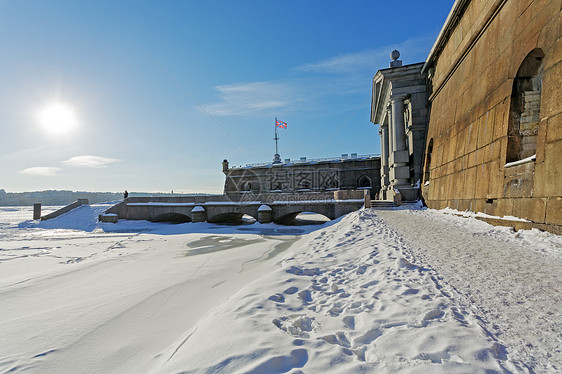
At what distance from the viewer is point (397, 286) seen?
12.9ft

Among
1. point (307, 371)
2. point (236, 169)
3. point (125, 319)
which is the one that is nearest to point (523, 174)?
point (307, 371)

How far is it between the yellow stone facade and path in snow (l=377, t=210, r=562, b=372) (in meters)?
1.21

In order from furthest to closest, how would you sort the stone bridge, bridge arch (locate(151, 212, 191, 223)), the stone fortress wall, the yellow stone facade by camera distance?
the stone fortress wall, bridge arch (locate(151, 212, 191, 223)), the stone bridge, the yellow stone facade

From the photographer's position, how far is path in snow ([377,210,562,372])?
228 centimetres

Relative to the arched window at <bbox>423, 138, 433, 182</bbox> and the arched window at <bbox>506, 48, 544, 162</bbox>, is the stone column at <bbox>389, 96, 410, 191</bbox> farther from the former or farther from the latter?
the arched window at <bbox>506, 48, 544, 162</bbox>

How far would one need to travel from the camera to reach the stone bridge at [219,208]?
20.8 m

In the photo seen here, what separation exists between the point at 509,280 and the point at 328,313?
2.39m

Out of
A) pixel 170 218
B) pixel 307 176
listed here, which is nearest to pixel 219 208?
pixel 170 218

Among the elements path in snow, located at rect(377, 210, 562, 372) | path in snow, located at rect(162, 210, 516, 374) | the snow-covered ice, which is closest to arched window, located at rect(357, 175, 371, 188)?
the snow-covered ice

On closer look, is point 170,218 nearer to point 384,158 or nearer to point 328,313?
point 384,158

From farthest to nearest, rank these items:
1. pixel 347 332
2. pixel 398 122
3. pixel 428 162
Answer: pixel 398 122 < pixel 428 162 < pixel 347 332

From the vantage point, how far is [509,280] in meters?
3.59

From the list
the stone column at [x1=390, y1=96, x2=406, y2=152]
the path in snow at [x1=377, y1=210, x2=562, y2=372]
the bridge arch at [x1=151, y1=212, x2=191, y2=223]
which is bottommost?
the bridge arch at [x1=151, y1=212, x2=191, y2=223]

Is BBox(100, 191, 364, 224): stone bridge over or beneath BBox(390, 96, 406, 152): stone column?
beneath
